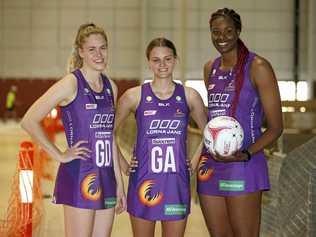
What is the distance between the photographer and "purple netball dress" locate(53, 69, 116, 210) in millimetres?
3979

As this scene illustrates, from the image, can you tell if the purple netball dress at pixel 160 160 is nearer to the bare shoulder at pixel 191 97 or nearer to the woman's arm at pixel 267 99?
the bare shoulder at pixel 191 97

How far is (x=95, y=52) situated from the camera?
4086 mm

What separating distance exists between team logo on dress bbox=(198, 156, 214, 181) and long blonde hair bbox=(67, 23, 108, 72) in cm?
91

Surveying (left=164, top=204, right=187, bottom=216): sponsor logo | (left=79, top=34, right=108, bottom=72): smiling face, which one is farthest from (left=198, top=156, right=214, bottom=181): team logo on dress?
(left=79, top=34, right=108, bottom=72): smiling face

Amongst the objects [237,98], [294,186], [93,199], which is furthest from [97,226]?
[294,186]

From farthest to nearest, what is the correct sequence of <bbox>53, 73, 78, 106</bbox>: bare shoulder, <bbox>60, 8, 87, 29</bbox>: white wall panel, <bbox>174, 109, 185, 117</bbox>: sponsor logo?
1. <bbox>60, 8, 87, 29</bbox>: white wall panel
2. <bbox>174, 109, 185, 117</bbox>: sponsor logo
3. <bbox>53, 73, 78, 106</bbox>: bare shoulder

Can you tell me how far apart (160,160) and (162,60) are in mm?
578

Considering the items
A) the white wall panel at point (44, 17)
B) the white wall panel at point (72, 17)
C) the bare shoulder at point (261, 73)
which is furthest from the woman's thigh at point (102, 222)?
the white wall panel at point (44, 17)

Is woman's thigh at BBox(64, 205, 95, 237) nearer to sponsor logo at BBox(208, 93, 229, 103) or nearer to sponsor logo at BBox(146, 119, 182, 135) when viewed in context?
sponsor logo at BBox(146, 119, 182, 135)

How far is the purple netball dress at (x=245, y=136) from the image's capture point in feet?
13.5

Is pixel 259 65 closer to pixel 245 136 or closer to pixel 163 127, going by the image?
pixel 245 136

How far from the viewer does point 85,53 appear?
4113 mm

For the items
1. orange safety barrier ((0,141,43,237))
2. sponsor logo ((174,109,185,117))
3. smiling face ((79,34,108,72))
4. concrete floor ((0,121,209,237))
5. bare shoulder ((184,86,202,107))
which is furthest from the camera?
concrete floor ((0,121,209,237))

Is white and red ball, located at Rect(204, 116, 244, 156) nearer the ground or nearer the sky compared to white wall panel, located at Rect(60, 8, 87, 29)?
nearer the ground
